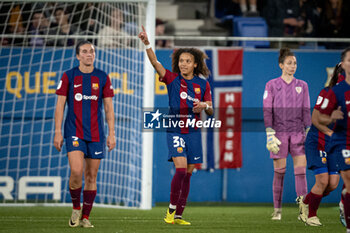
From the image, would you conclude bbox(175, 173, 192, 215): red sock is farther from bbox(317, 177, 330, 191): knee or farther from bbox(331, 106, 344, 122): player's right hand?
bbox(331, 106, 344, 122): player's right hand

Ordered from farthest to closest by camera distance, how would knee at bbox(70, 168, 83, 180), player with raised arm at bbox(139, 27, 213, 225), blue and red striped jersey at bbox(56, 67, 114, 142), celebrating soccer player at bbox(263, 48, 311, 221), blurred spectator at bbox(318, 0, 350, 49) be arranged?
1. blurred spectator at bbox(318, 0, 350, 49)
2. celebrating soccer player at bbox(263, 48, 311, 221)
3. player with raised arm at bbox(139, 27, 213, 225)
4. blue and red striped jersey at bbox(56, 67, 114, 142)
5. knee at bbox(70, 168, 83, 180)

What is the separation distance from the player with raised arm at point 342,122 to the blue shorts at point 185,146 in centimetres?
204

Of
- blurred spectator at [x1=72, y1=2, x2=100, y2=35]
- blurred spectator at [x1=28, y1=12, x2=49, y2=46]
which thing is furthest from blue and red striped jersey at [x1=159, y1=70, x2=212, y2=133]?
blurred spectator at [x1=28, y1=12, x2=49, y2=46]

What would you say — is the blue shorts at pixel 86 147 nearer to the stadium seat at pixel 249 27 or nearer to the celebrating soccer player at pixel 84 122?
the celebrating soccer player at pixel 84 122

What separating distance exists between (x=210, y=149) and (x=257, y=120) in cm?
109

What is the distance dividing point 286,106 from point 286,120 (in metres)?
0.18

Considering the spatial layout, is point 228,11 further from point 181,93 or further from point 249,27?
point 181,93

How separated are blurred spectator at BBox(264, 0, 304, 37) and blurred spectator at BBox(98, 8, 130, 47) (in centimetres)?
375

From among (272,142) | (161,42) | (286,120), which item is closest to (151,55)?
(272,142)

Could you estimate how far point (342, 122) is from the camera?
17.1 ft

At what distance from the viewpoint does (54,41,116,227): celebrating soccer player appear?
6.64m

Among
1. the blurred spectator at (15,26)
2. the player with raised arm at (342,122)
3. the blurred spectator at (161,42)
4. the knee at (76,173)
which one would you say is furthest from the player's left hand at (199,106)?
the blurred spectator at (161,42)

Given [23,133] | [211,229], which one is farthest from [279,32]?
[211,229]

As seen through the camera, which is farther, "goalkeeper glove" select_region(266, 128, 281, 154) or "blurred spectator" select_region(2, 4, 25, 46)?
"blurred spectator" select_region(2, 4, 25, 46)
